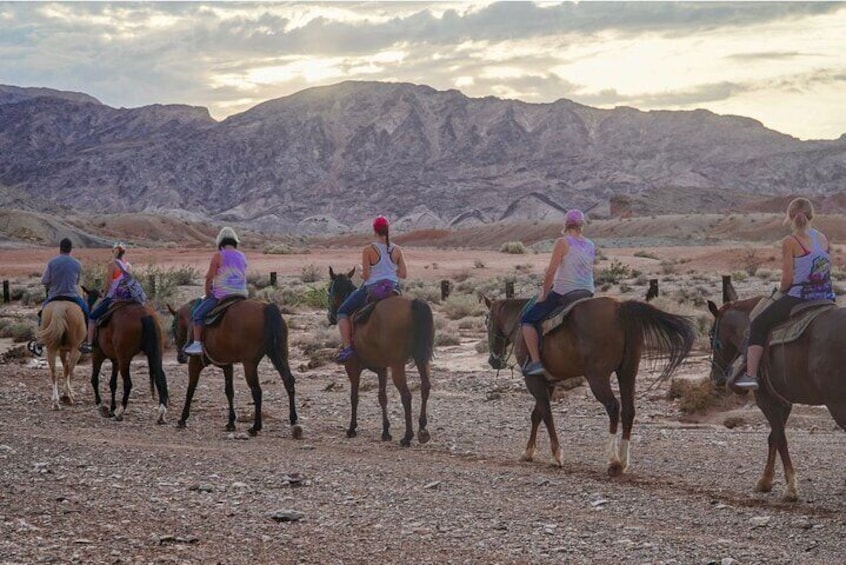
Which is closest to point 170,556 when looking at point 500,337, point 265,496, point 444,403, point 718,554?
point 265,496

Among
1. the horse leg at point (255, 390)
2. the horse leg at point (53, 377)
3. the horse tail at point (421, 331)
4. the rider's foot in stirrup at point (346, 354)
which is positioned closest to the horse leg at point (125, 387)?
the horse leg at point (53, 377)

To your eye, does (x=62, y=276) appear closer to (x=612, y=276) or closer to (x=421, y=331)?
(x=421, y=331)

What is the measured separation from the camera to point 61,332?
16.8 meters

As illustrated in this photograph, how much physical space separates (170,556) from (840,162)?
A: 195m

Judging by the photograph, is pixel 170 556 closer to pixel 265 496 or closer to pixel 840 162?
pixel 265 496

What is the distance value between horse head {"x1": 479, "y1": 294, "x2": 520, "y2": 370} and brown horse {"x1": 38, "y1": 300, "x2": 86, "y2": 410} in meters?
7.38

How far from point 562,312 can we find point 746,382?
6.89ft

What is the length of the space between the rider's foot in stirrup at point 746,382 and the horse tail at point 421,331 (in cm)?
414

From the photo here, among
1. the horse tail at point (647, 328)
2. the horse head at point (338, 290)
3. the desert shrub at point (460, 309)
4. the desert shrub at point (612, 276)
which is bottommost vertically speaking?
the desert shrub at point (460, 309)

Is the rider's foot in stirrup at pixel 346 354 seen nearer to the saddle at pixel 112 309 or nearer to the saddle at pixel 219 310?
the saddle at pixel 219 310

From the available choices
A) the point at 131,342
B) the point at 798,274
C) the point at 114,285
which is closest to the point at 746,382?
the point at 798,274

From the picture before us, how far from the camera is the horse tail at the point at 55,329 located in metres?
16.7

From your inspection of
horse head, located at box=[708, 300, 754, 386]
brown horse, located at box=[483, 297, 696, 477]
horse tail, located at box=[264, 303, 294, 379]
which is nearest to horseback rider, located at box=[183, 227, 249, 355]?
horse tail, located at box=[264, 303, 294, 379]

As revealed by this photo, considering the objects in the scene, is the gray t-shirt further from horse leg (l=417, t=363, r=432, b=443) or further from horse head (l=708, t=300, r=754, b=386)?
horse head (l=708, t=300, r=754, b=386)
